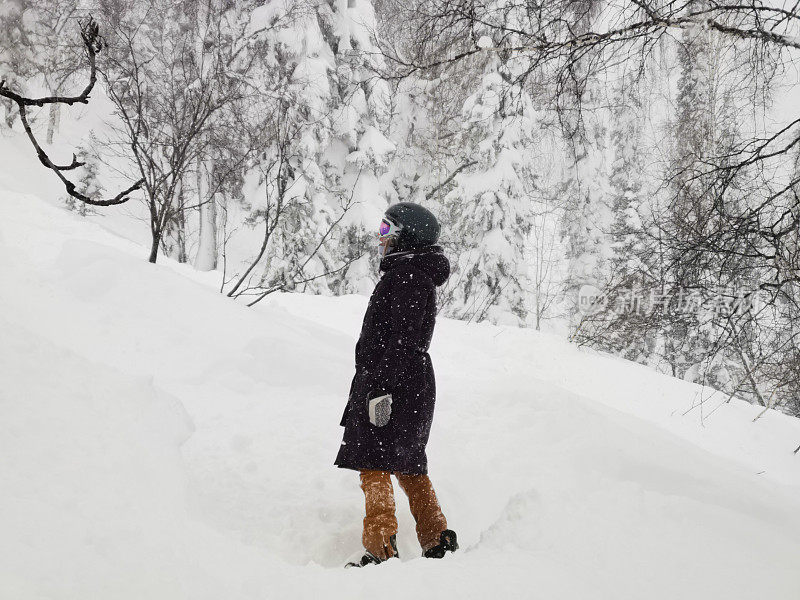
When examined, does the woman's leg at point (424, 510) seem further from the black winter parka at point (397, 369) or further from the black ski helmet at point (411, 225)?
the black ski helmet at point (411, 225)

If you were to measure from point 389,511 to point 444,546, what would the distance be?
0.31 meters

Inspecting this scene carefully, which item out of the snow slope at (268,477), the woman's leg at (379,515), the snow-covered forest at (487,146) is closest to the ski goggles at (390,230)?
the snow-covered forest at (487,146)

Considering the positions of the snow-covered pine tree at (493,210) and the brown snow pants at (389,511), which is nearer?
the brown snow pants at (389,511)

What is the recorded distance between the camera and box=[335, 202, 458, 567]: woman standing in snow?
224 centimetres

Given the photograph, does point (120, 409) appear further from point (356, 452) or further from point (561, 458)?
point (561, 458)

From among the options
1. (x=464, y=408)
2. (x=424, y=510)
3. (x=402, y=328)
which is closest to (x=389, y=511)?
(x=424, y=510)

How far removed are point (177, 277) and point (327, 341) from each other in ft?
5.90

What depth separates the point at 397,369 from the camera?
229 cm

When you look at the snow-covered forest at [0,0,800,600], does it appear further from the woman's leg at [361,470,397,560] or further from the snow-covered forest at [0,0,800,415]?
the woman's leg at [361,470,397,560]

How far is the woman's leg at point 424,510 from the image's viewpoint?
2.32 m

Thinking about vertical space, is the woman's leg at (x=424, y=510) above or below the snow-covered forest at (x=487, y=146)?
below

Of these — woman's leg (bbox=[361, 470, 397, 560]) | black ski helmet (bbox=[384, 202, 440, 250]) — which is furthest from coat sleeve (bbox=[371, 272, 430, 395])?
woman's leg (bbox=[361, 470, 397, 560])

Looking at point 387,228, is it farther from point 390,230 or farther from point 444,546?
point 444,546

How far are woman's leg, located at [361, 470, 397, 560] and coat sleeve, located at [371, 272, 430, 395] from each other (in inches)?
17.8
